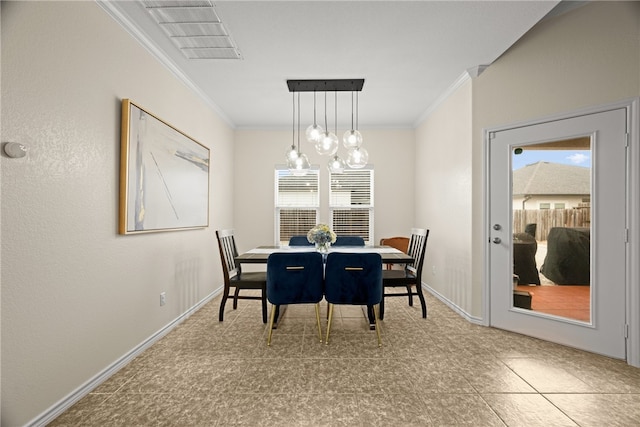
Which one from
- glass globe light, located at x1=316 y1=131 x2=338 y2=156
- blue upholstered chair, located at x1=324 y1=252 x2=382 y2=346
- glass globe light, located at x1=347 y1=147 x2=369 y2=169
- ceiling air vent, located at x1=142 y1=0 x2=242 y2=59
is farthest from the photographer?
glass globe light, located at x1=347 y1=147 x2=369 y2=169

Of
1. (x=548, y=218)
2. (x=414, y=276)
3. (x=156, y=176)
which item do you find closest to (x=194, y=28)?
(x=156, y=176)

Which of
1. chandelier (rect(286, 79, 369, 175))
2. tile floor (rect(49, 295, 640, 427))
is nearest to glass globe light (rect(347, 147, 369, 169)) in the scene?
chandelier (rect(286, 79, 369, 175))

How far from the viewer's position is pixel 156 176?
268 cm

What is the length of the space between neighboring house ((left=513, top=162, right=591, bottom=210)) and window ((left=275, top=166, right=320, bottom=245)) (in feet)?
10.3

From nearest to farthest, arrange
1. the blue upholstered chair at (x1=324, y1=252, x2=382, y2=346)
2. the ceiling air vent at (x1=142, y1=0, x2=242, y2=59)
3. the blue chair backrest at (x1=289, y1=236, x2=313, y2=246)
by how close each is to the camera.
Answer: the ceiling air vent at (x1=142, y1=0, x2=242, y2=59) → the blue upholstered chair at (x1=324, y1=252, x2=382, y2=346) → the blue chair backrest at (x1=289, y1=236, x2=313, y2=246)

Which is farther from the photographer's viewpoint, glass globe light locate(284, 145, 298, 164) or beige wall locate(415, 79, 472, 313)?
beige wall locate(415, 79, 472, 313)

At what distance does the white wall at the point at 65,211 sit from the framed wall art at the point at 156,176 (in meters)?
0.08

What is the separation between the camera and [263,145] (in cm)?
530

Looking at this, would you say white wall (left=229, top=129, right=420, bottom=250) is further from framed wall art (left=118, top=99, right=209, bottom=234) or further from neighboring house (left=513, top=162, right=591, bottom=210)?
neighboring house (left=513, top=162, right=591, bottom=210)

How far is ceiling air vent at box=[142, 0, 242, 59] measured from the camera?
220cm

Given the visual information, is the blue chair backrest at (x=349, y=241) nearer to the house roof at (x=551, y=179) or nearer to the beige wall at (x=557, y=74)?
the beige wall at (x=557, y=74)

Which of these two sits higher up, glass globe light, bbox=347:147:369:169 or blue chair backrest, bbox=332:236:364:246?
glass globe light, bbox=347:147:369:169

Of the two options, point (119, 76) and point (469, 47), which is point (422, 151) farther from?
point (119, 76)

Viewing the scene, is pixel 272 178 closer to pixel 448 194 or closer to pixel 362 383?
pixel 448 194
